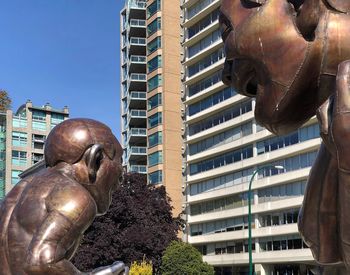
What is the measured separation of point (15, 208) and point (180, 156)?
211ft

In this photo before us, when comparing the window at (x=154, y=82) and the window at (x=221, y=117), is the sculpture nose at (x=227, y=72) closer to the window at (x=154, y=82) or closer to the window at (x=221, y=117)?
the window at (x=221, y=117)

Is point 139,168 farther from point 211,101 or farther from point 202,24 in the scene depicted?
point 202,24

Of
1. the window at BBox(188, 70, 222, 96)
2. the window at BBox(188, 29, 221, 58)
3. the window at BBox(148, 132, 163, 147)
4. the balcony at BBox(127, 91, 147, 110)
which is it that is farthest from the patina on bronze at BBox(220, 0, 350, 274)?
the balcony at BBox(127, 91, 147, 110)

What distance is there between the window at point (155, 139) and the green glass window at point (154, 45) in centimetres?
972

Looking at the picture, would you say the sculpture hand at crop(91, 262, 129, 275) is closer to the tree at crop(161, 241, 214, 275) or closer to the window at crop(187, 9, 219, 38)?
the tree at crop(161, 241, 214, 275)

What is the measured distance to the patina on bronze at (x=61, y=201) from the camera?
13.3 ft

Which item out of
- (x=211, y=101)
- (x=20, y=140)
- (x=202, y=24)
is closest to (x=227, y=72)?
(x=211, y=101)

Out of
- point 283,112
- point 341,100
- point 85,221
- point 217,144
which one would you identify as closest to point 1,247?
point 85,221

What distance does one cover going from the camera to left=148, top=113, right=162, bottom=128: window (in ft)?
226

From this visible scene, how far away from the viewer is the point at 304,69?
2342 millimetres

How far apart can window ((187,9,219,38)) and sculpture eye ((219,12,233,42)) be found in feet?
187

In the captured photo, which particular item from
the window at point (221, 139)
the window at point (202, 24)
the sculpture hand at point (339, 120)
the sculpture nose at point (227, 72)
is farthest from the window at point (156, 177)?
the sculpture hand at point (339, 120)

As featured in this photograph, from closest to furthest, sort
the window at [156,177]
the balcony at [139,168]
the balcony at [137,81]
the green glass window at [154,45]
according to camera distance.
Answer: the window at [156,177]
the green glass window at [154,45]
the balcony at [139,168]
the balcony at [137,81]

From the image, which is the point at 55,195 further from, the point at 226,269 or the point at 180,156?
the point at 180,156
